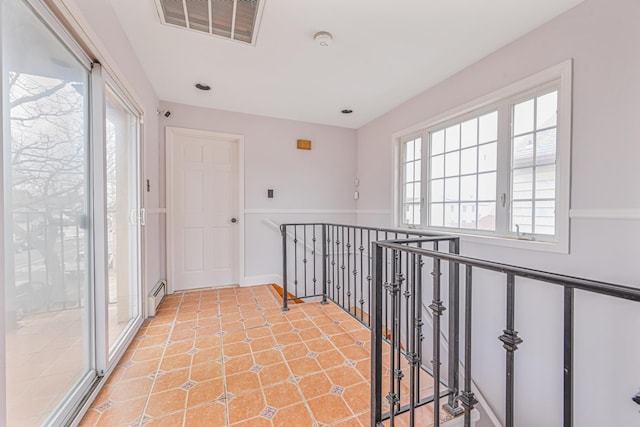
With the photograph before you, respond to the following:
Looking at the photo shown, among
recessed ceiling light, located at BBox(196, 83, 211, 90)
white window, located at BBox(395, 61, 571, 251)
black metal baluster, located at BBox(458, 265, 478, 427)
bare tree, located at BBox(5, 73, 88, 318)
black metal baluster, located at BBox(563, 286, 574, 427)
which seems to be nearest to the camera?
black metal baluster, located at BBox(563, 286, 574, 427)

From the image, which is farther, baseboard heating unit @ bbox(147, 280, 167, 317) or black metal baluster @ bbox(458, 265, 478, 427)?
baseboard heating unit @ bbox(147, 280, 167, 317)

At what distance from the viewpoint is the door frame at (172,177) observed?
3131 mm

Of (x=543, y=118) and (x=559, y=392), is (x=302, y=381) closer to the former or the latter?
(x=559, y=392)

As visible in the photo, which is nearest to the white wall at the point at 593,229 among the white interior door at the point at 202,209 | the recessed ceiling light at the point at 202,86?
the recessed ceiling light at the point at 202,86

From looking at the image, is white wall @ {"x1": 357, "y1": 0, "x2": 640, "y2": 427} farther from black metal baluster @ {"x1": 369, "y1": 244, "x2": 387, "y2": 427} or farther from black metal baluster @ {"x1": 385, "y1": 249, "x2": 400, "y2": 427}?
black metal baluster @ {"x1": 369, "y1": 244, "x2": 387, "y2": 427}

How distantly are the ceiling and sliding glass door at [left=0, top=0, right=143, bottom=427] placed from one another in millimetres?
677

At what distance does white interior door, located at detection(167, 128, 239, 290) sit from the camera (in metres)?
3.24

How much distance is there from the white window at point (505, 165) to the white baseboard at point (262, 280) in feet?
6.39

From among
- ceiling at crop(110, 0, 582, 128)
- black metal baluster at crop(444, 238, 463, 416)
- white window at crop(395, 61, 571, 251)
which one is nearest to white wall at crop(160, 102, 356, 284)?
ceiling at crop(110, 0, 582, 128)

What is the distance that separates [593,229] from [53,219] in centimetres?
286

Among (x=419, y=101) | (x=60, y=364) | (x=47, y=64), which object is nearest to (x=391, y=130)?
(x=419, y=101)

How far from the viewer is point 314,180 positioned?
3.93 metres

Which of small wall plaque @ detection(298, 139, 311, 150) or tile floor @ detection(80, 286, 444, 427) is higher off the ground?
small wall plaque @ detection(298, 139, 311, 150)

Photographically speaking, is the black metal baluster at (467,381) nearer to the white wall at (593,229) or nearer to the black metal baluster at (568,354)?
the black metal baluster at (568,354)
